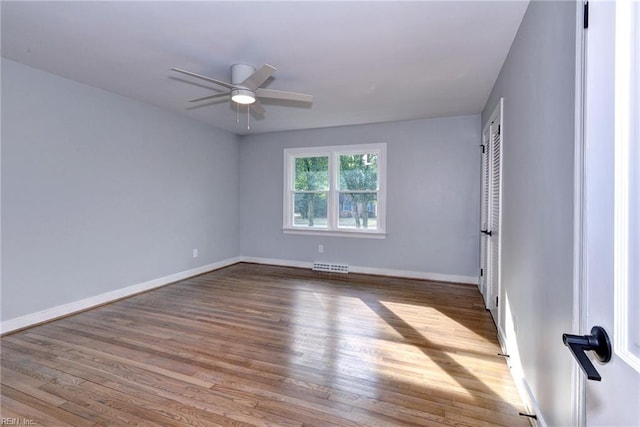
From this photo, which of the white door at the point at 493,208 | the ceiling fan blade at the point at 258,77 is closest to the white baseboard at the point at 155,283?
the white door at the point at 493,208

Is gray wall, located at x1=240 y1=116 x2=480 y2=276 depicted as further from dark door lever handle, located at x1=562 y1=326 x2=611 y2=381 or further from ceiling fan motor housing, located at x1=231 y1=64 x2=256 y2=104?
dark door lever handle, located at x1=562 y1=326 x2=611 y2=381

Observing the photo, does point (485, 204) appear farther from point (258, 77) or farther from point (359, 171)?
point (258, 77)

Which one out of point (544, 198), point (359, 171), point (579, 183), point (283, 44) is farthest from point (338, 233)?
point (579, 183)

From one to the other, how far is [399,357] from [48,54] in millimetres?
4051

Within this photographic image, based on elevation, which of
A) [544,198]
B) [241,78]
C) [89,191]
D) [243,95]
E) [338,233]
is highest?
[241,78]

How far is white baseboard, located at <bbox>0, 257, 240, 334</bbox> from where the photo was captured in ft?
9.38

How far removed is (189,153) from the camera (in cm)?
480

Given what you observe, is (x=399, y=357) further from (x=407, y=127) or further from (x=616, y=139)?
(x=407, y=127)

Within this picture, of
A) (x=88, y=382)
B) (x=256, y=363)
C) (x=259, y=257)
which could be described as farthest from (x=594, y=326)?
(x=259, y=257)

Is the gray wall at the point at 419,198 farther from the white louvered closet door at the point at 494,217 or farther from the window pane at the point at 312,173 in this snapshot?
the white louvered closet door at the point at 494,217

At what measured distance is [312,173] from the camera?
217 inches

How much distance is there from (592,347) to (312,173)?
4993mm

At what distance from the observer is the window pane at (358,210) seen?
Result: 510cm

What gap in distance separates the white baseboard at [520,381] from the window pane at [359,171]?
3.09 metres
